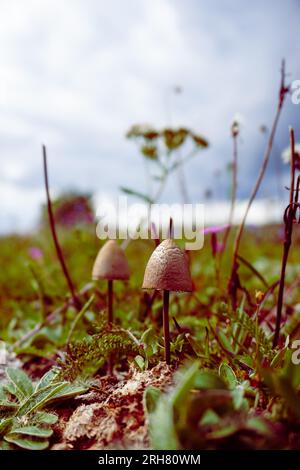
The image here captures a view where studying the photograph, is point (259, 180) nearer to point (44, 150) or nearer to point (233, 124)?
point (233, 124)

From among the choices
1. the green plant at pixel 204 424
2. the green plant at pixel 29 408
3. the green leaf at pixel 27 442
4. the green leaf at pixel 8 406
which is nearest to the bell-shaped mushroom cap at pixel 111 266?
the green plant at pixel 29 408

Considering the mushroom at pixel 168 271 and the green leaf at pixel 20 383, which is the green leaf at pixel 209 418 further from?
the green leaf at pixel 20 383

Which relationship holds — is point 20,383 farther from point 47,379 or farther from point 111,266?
point 111,266

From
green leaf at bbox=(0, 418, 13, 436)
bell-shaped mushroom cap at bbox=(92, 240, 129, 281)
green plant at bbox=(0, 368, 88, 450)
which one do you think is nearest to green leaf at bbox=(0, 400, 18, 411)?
green plant at bbox=(0, 368, 88, 450)

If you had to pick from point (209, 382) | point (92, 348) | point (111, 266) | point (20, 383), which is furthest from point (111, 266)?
point (209, 382)

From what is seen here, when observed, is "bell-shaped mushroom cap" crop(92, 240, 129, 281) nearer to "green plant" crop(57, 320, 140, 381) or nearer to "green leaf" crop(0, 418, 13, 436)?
"green plant" crop(57, 320, 140, 381)
